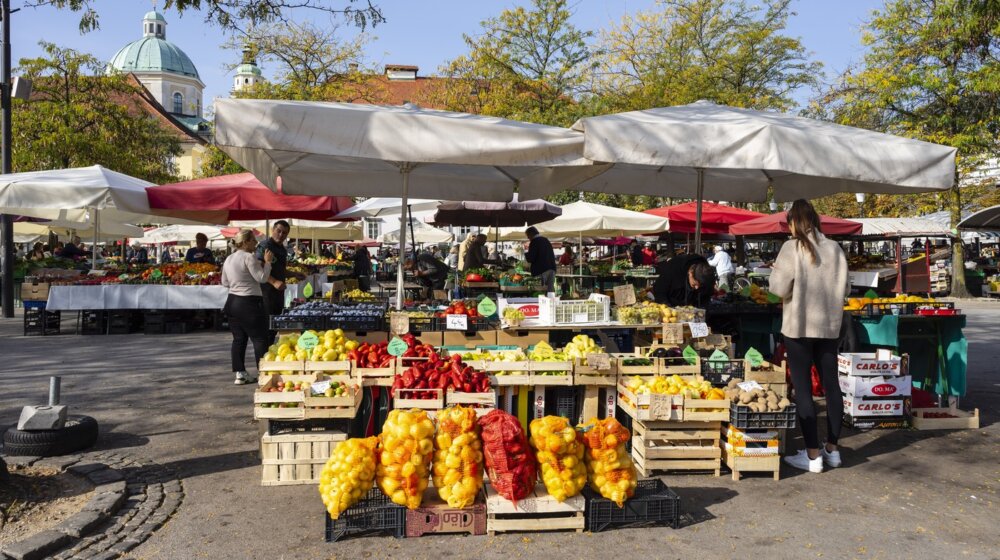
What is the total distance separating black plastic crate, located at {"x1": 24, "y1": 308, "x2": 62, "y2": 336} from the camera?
1274cm

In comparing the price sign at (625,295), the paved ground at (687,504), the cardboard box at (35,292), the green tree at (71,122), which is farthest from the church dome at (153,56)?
the price sign at (625,295)

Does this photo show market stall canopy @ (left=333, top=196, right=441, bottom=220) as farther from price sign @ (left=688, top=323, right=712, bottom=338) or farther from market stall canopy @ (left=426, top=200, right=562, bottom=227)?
price sign @ (left=688, top=323, right=712, bottom=338)

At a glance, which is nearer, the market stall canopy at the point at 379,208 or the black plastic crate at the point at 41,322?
Result: the black plastic crate at the point at 41,322

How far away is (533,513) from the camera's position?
4.16 metres

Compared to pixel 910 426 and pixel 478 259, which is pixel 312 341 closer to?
pixel 910 426

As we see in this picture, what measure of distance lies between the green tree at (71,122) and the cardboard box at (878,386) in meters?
25.0

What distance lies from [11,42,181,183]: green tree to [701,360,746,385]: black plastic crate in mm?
24296

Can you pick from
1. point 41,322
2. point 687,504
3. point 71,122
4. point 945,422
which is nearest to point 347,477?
point 687,504

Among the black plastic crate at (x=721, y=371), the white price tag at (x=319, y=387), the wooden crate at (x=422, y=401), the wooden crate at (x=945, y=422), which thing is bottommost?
the wooden crate at (x=945, y=422)

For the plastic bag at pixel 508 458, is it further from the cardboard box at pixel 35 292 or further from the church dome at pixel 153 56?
the church dome at pixel 153 56

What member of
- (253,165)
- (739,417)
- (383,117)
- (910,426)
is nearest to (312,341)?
(383,117)

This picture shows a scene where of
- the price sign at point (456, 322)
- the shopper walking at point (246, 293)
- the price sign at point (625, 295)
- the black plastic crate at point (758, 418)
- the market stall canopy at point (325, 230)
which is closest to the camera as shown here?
the black plastic crate at point (758, 418)

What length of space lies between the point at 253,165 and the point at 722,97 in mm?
24416

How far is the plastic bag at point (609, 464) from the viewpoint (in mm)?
4172
